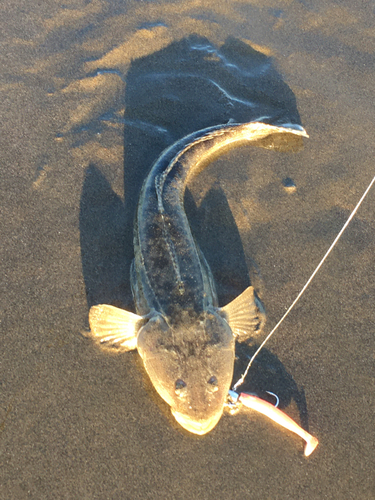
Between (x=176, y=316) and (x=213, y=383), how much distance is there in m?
0.72

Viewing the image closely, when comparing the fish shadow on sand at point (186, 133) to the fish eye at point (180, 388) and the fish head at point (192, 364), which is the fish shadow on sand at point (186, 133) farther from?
the fish eye at point (180, 388)

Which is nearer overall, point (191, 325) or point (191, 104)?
point (191, 325)

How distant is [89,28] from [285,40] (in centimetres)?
346

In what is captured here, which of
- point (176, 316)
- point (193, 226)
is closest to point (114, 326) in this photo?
point (176, 316)

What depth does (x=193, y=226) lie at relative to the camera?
4688mm

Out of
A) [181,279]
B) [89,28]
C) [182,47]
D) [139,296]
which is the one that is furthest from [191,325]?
[89,28]

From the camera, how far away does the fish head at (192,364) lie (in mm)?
3184

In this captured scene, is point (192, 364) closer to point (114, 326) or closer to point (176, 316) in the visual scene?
point (176, 316)

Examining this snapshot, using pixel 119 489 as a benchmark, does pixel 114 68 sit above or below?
above

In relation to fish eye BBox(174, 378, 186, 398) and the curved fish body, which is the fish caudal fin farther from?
fish eye BBox(174, 378, 186, 398)

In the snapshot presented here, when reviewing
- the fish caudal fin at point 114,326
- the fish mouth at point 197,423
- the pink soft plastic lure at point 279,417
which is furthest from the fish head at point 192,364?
the pink soft plastic lure at point 279,417

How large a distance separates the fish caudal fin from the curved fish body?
0.01 meters

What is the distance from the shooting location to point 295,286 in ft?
14.3

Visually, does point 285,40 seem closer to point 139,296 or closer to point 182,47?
point 182,47
